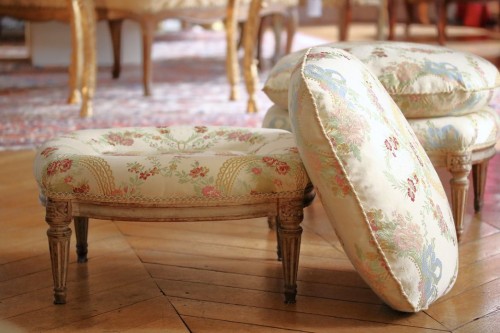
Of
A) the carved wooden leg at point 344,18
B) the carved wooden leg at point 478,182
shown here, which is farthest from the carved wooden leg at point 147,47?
the carved wooden leg at point 478,182

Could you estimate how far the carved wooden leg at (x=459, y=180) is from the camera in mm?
1889

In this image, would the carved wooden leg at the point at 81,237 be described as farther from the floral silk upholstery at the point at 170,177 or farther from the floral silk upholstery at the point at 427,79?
the floral silk upholstery at the point at 427,79

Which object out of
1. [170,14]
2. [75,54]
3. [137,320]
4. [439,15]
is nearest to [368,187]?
[137,320]

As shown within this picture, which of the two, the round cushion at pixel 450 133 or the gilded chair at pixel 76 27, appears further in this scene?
the gilded chair at pixel 76 27

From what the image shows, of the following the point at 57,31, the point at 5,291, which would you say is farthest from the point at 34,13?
the point at 5,291

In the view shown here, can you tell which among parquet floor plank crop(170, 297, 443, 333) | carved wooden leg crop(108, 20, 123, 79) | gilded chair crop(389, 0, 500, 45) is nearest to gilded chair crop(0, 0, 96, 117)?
carved wooden leg crop(108, 20, 123, 79)

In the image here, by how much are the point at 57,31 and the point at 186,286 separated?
10.5ft

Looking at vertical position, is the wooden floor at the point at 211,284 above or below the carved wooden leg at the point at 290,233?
below

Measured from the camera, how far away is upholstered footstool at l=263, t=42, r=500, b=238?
1873 millimetres

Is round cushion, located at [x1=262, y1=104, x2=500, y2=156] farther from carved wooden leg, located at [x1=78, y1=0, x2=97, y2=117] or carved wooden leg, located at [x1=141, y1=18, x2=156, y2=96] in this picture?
carved wooden leg, located at [x1=141, y1=18, x2=156, y2=96]

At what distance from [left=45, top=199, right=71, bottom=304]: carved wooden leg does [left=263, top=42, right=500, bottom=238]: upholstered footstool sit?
62 centimetres

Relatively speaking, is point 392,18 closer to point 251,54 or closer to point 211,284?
point 251,54

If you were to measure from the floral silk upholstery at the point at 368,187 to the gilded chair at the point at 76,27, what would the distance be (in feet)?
6.62

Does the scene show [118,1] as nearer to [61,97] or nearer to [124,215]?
[61,97]
